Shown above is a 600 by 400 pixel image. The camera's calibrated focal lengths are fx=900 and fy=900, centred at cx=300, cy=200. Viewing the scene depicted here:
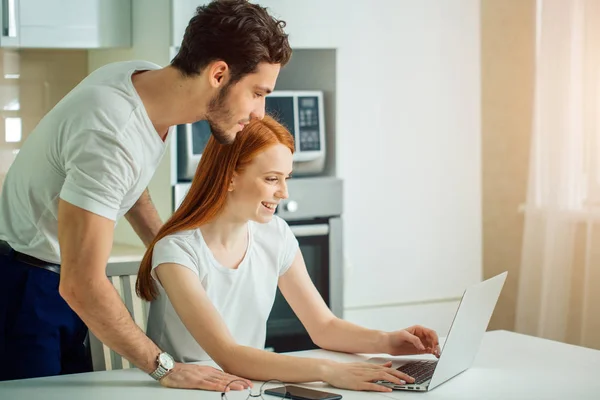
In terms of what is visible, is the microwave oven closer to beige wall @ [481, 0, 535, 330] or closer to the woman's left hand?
beige wall @ [481, 0, 535, 330]

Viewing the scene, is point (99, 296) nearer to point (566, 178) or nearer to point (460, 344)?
point (460, 344)

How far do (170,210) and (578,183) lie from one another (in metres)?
1.58

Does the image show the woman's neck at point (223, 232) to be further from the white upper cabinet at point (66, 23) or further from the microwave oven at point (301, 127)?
the white upper cabinet at point (66, 23)

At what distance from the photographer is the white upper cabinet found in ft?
9.52

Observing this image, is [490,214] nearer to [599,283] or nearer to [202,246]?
[599,283]

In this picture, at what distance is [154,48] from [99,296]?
1.53m

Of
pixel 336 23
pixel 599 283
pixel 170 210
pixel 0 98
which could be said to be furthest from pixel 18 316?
pixel 599 283

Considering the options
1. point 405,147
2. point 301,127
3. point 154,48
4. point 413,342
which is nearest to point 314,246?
point 301,127

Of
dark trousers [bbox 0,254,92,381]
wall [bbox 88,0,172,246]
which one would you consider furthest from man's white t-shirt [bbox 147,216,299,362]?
Result: wall [bbox 88,0,172,246]

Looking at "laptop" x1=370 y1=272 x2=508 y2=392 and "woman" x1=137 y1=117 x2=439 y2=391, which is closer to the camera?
"laptop" x1=370 y1=272 x2=508 y2=392

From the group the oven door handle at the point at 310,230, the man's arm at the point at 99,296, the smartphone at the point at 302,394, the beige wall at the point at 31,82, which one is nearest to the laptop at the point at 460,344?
the smartphone at the point at 302,394

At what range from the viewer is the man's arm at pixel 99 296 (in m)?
1.65

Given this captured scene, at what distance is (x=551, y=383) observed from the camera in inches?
67.4

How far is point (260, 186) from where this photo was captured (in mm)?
1982
